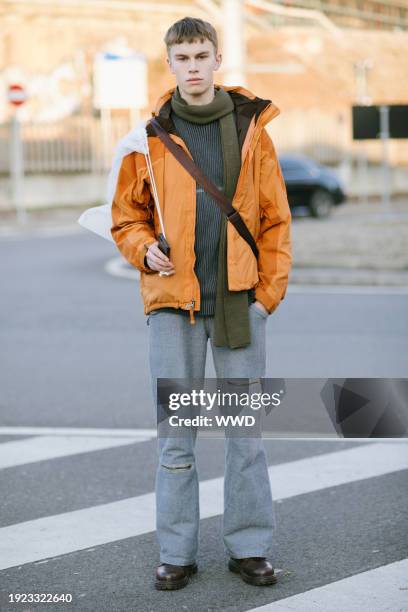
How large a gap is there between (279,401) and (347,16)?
2827 inches

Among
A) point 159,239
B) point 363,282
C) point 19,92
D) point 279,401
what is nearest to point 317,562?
point 279,401

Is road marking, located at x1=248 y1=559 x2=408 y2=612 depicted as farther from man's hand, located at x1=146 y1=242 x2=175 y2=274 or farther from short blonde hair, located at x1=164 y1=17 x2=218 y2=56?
short blonde hair, located at x1=164 y1=17 x2=218 y2=56

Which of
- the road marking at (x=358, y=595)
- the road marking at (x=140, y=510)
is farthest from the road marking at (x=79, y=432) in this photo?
the road marking at (x=358, y=595)

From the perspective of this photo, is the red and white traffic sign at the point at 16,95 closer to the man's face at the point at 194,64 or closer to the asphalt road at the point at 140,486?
the asphalt road at the point at 140,486

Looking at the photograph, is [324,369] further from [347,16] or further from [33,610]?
[347,16]

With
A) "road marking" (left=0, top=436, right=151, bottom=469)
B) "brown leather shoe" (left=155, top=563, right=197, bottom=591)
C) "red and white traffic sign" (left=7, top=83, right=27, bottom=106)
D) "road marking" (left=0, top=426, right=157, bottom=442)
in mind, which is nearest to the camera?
"brown leather shoe" (left=155, top=563, right=197, bottom=591)

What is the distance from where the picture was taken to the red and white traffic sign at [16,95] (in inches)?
1170

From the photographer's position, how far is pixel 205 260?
433cm

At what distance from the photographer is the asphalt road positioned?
14.4 feet

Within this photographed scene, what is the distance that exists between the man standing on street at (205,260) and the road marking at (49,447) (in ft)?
7.28

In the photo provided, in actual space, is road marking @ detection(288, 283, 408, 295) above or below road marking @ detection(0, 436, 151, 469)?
below

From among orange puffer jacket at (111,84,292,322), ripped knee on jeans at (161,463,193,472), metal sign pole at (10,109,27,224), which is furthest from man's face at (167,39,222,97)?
metal sign pole at (10,109,27,224)

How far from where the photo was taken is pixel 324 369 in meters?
9.16

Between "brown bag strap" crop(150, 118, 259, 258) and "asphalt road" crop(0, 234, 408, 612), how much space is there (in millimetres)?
1310
